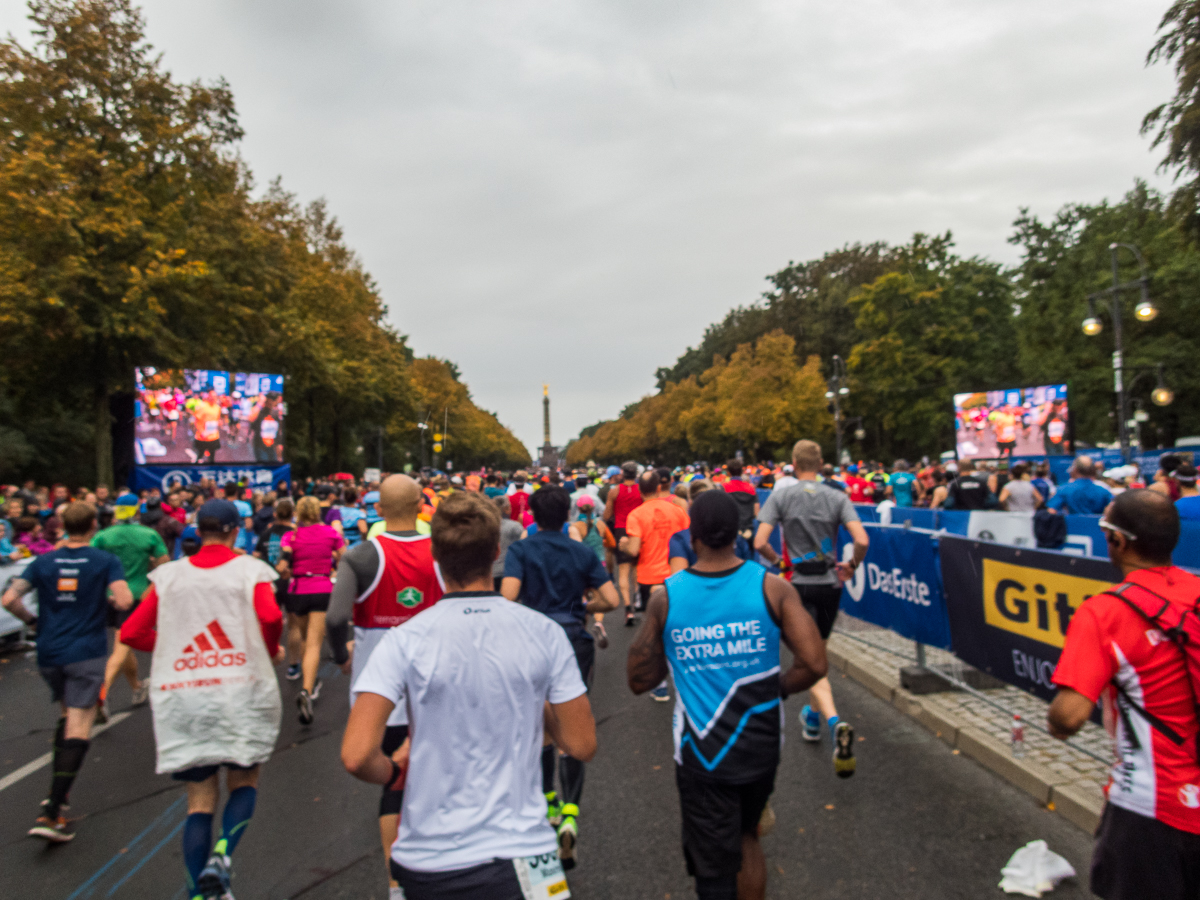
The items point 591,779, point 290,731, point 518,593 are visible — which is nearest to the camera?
point 518,593

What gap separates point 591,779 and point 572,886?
146cm

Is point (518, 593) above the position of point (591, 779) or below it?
above

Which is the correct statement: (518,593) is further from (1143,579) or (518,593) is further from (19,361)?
(19,361)

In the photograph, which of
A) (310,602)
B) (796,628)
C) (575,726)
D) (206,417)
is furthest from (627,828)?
(206,417)

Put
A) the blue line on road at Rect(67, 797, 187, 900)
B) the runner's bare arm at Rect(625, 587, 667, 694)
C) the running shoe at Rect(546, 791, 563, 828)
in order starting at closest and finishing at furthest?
the runner's bare arm at Rect(625, 587, 667, 694), the blue line on road at Rect(67, 797, 187, 900), the running shoe at Rect(546, 791, 563, 828)

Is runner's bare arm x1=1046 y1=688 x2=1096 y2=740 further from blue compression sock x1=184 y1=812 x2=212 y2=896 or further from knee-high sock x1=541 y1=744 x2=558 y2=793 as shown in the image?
blue compression sock x1=184 y1=812 x2=212 y2=896

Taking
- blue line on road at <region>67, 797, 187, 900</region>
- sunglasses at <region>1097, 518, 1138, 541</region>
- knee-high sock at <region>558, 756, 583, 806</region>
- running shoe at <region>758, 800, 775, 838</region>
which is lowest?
blue line on road at <region>67, 797, 187, 900</region>

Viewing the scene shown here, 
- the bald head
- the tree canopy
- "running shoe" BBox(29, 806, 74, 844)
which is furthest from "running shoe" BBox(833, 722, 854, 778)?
the tree canopy

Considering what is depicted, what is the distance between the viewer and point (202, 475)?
2492 centimetres

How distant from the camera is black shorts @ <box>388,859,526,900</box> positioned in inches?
79.4

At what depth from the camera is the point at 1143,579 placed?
244 centimetres

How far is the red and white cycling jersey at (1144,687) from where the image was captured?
2322 mm

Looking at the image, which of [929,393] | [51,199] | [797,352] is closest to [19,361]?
[51,199]

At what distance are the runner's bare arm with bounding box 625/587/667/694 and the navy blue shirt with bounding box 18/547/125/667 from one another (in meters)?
3.72
